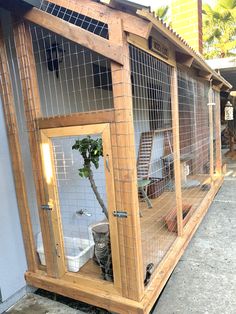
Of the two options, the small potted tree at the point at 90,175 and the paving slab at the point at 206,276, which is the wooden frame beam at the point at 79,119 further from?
the paving slab at the point at 206,276

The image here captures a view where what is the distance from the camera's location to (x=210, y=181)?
15.7 feet

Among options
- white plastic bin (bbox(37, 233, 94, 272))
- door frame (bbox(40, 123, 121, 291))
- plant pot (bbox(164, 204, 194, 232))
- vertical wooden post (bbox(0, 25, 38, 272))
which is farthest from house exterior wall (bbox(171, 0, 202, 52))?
white plastic bin (bbox(37, 233, 94, 272))

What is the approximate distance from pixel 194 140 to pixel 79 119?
3.30 m

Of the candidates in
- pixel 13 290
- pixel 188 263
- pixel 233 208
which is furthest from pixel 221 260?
pixel 13 290

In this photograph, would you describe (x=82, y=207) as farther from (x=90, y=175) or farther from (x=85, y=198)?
(x=90, y=175)

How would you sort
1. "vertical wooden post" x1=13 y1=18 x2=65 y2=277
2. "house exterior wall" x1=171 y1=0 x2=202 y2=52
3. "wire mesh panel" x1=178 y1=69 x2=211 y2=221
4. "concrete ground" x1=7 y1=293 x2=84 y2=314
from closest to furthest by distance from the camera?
1. "vertical wooden post" x1=13 y1=18 x2=65 y2=277
2. "concrete ground" x1=7 y1=293 x2=84 y2=314
3. "wire mesh panel" x1=178 y1=69 x2=211 y2=221
4. "house exterior wall" x1=171 y1=0 x2=202 y2=52

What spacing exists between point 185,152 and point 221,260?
2.28 m

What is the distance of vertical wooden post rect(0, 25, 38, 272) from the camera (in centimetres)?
219

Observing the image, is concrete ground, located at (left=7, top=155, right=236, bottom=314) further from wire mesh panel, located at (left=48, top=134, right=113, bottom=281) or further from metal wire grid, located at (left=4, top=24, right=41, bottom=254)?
metal wire grid, located at (left=4, top=24, right=41, bottom=254)

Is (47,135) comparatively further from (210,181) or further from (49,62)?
(210,181)

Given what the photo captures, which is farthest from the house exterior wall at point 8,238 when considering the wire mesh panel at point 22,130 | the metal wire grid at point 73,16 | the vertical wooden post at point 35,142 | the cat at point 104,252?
the metal wire grid at point 73,16

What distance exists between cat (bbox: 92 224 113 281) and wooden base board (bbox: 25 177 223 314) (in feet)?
0.45

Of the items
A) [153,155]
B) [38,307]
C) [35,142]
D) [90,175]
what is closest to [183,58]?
[90,175]

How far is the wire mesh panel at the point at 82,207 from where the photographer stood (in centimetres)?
223
